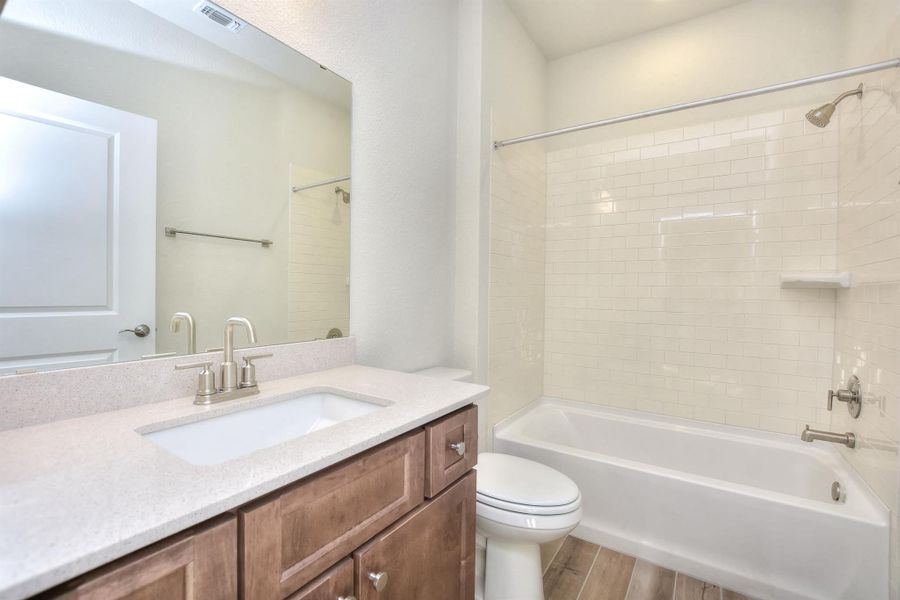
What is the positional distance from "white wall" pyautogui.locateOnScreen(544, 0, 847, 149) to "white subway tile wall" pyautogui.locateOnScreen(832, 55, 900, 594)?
407 millimetres

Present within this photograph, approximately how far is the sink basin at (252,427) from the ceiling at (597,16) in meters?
2.36

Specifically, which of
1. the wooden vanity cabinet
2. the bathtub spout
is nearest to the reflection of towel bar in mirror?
the wooden vanity cabinet

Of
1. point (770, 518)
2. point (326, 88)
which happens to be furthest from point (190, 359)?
point (770, 518)

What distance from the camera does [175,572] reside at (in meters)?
0.53

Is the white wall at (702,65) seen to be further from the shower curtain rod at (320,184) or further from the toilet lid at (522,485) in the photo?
the toilet lid at (522,485)

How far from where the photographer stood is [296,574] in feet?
2.22

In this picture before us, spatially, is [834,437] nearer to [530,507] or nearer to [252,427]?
[530,507]

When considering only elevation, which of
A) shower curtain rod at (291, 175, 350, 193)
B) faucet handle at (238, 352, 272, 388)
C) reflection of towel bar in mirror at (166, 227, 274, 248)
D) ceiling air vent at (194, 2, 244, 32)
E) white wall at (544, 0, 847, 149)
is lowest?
faucet handle at (238, 352, 272, 388)

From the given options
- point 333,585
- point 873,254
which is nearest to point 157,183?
point 333,585

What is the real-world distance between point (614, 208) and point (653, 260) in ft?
1.34

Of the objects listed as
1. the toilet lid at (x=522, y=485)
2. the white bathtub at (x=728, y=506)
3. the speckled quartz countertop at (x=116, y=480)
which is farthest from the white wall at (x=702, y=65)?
the speckled quartz countertop at (x=116, y=480)

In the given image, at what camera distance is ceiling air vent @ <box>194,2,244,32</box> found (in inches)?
45.3

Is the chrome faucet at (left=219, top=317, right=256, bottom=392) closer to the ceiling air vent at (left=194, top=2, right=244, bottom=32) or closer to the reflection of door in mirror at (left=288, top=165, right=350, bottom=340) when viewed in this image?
the reflection of door in mirror at (left=288, top=165, right=350, bottom=340)

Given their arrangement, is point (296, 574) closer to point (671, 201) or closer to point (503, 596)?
point (503, 596)
